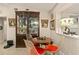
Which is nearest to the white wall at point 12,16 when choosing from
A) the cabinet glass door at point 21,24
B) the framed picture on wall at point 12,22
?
the framed picture on wall at point 12,22

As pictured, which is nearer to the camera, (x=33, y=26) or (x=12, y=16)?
(x=12, y=16)

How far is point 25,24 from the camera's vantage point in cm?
559

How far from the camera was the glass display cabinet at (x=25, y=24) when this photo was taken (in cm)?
532

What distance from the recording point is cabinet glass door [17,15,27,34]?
18.1 feet

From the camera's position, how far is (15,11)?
17.8ft

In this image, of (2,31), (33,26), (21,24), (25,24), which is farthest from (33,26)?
(2,31)

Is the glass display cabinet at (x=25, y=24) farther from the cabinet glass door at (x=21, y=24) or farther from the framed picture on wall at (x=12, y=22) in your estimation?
the framed picture on wall at (x=12, y=22)

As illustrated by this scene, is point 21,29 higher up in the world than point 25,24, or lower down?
lower down

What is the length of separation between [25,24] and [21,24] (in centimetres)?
16

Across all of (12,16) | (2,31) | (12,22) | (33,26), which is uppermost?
(12,16)

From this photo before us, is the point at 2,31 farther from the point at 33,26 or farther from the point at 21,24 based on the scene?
the point at 33,26

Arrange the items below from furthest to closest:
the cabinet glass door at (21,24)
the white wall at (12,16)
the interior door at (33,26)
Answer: the cabinet glass door at (21,24)
the interior door at (33,26)
the white wall at (12,16)
